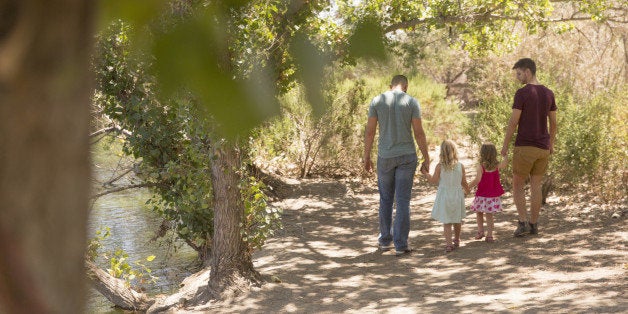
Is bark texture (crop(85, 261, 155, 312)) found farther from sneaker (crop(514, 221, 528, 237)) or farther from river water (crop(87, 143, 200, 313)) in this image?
sneaker (crop(514, 221, 528, 237))

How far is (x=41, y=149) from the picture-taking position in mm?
759

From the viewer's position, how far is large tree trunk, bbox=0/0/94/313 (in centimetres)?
74

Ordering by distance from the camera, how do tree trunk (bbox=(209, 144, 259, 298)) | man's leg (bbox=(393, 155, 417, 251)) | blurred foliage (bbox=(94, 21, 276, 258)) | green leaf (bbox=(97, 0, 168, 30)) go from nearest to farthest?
green leaf (bbox=(97, 0, 168, 30))
tree trunk (bbox=(209, 144, 259, 298))
blurred foliage (bbox=(94, 21, 276, 258))
man's leg (bbox=(393, 155, 417, 251))

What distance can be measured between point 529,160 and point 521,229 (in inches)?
32.7

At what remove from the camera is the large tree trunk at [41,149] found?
2.44 feet

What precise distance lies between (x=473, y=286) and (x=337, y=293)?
1.08 metres

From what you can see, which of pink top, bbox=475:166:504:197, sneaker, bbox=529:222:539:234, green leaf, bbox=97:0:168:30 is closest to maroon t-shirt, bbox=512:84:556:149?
pink top, bbox=475:166:504:197

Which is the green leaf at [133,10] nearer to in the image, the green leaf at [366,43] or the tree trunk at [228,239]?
the green leaf at [366,43]

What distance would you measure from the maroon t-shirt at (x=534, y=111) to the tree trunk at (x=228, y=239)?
8.94 ft

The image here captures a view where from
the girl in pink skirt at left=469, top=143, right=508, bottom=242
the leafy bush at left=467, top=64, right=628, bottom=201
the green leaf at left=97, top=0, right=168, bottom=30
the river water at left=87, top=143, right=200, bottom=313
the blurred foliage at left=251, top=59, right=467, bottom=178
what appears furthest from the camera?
the leafy bush at left=467, top=64, right=628, bottom=201

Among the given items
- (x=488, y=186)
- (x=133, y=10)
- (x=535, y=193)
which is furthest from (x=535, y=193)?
(x=133, y=10)

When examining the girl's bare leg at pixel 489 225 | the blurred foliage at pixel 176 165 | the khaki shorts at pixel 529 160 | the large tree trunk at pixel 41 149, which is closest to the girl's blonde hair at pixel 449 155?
the khaki shorts at pixel 529 160

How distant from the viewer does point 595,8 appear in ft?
33.8

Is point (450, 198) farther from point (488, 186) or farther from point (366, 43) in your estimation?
point (366, 43)
